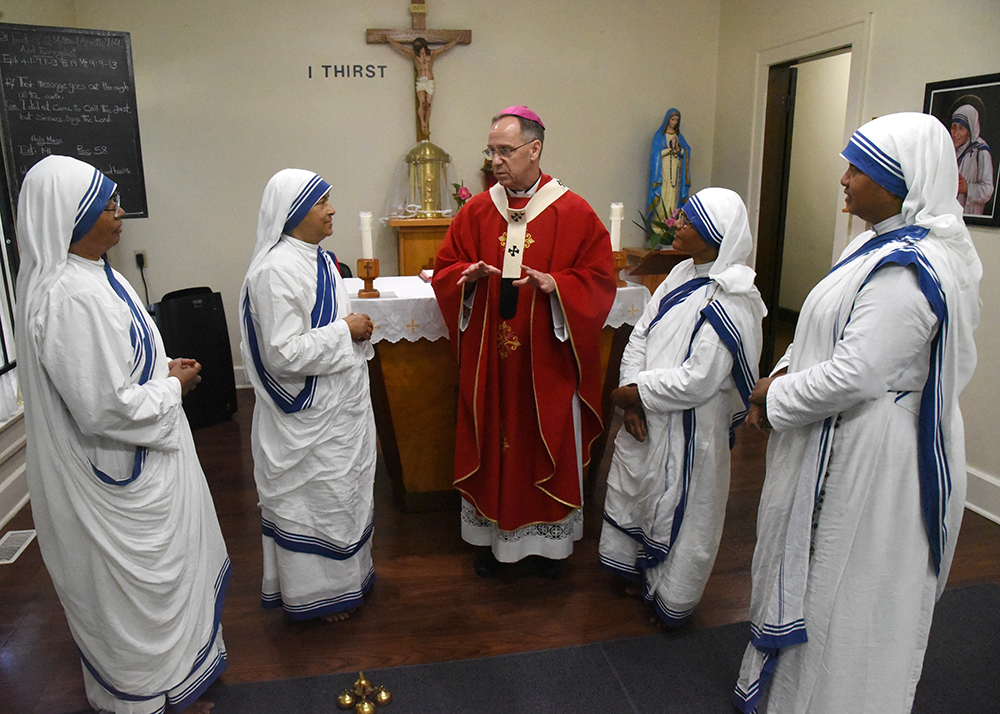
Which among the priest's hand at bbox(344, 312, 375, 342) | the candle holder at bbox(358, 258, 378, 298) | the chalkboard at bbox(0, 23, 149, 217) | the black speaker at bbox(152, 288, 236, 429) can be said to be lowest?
the black speaker at bbox(152, 288, 236, 429)

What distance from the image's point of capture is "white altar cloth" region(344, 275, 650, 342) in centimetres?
315

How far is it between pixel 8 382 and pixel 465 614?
2.70m

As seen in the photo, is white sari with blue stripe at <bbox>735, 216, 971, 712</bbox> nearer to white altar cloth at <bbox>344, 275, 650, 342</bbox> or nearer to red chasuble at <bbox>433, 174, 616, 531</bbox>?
red chasuble at <bbox>433, 174, 616, 531</bbox>

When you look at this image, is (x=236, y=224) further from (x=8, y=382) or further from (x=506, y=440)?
(x=506, y=440)

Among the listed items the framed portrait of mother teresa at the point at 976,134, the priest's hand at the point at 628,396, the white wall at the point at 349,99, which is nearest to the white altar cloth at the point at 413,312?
the priest's hand at the point at 628,396

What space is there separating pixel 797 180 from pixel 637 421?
16.4 ft

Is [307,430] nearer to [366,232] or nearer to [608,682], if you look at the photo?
[366,232]

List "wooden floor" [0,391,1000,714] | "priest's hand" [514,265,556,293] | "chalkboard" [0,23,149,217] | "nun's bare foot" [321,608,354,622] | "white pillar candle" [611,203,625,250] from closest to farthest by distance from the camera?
"wooden floor" [0,391,1000,714]
"priest's hand" [514,265,556,293]
"nun's bare foot" [321,608,354,622]
"white pillar candle" [611,203,625,250]
"chalkboard" [0,23,149,217]

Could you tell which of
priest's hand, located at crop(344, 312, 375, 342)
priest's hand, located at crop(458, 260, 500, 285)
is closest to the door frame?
priest's hand, located at crop(458, 260, 500, 285)

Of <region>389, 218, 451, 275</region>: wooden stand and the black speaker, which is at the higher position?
<region>389, 218, 451, 275</region>: wooden stand

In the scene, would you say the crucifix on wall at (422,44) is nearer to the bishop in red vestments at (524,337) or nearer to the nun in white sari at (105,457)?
the bishop in red vestments at (524,337)

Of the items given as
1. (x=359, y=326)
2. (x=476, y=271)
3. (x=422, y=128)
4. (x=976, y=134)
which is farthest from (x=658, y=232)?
(x=359, y=326)

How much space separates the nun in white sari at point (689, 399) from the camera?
2.33m

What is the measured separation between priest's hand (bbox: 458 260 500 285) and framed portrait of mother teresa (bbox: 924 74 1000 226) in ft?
7.90
